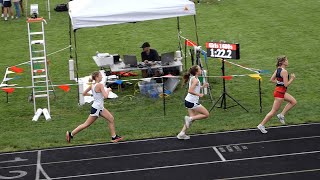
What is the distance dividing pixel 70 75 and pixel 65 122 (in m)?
4.06

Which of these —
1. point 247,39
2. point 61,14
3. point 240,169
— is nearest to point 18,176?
point 240,169

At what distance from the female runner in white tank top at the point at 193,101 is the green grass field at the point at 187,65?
760mm

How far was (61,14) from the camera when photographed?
30781mm

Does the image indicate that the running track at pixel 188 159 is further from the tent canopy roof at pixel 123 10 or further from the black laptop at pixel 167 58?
the black laptop at pixel 167 58

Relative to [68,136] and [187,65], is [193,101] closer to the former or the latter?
[68,136]

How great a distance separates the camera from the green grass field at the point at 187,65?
1525 cm

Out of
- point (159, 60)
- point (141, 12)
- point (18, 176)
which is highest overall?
point (141, 12)

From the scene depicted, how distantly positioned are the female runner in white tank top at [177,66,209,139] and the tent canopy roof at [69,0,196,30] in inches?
148

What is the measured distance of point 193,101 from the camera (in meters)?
14.0

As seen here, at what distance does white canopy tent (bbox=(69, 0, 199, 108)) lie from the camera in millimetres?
17191

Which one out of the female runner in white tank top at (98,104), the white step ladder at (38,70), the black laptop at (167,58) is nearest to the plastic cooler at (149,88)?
the black laptop at (167,58)

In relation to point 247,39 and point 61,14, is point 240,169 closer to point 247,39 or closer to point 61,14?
point 247,39

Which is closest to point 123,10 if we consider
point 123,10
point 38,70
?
point 123,10

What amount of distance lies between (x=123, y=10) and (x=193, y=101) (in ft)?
14.8
